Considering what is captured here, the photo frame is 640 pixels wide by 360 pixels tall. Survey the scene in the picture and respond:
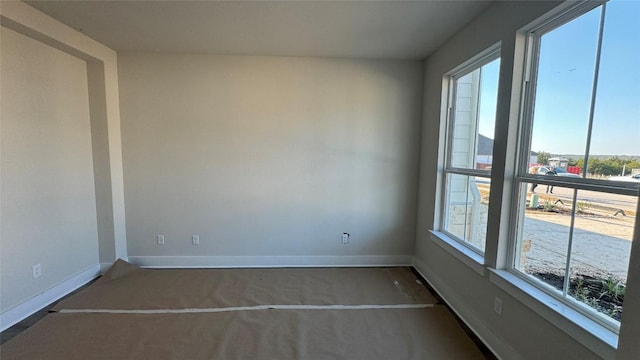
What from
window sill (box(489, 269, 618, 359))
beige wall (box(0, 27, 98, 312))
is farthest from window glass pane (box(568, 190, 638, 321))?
beige wall (box(0, 27, 98, 312))

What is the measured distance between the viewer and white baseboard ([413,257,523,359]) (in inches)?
76.2

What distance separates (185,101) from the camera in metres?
3.29

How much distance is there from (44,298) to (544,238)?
399 centimetres

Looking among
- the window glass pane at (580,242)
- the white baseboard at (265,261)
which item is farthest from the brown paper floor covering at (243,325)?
the window glass pane at (580,242)

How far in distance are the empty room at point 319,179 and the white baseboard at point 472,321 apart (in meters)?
0.02

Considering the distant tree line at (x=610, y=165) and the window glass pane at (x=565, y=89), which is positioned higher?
the window glass pane at (x=565, y=89)

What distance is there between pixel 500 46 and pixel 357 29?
1.16m

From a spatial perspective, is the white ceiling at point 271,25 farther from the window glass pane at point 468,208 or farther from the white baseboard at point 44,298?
the white baseboard at point 44,298

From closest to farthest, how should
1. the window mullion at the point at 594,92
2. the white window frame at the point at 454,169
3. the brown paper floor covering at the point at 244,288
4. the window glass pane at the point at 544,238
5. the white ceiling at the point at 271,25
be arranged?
the window mullion at the point at 594,92 → the window glass pane at the point at 544,238 → the white ceiling at the point at 271,25 → the white window frame at the point at 454,169 → the brown paper floor covering at the point at 244,288

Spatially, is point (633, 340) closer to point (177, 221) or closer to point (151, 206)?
point (177, 221)

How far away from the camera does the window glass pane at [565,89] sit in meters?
1.53

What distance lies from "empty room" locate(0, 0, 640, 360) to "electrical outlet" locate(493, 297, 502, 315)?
0.05ft

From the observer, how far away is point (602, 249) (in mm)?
1446

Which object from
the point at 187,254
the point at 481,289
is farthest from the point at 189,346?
the point at 481,289
